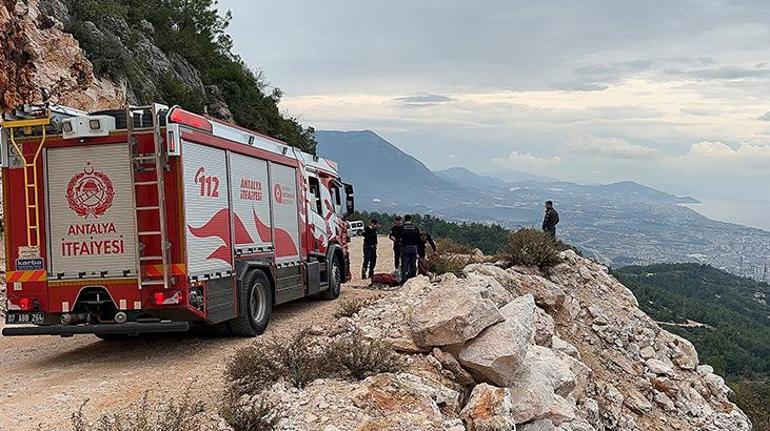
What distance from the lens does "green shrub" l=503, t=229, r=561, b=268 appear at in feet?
55.8

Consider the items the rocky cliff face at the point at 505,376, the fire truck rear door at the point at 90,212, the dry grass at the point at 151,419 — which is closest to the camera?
the dry grass at the point at 151,419

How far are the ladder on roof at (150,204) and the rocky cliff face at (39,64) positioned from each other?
482 inches

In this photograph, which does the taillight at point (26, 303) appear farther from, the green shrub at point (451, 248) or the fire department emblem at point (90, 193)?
the green shrub at point (451, 248)

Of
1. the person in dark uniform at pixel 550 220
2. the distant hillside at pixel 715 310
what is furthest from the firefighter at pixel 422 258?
the distant hillside at pixel 715 310

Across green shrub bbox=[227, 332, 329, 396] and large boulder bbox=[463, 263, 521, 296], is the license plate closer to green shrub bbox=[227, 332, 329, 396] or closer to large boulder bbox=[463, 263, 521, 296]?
green shrub bbox=[227, 332, 329, 396]

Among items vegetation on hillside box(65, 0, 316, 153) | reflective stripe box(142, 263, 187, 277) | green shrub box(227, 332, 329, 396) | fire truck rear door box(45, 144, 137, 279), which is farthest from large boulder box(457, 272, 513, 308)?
vegetation on hillside box(65, 0, 316, 153)

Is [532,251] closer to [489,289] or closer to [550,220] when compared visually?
[550,220]

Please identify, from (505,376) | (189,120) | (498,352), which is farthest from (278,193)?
(505,376)

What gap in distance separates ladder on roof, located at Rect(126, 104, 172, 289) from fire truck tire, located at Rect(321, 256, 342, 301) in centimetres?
651

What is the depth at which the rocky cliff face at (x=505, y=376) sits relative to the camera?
701 centimetres

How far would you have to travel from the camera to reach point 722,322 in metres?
48.8

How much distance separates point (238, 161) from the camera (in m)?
10.9

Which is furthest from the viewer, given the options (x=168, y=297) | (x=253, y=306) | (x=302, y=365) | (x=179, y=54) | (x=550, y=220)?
(x=179, y=54)

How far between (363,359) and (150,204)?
3663 millimetres
